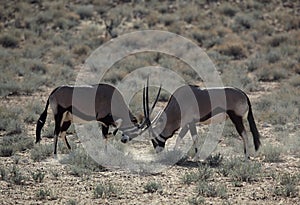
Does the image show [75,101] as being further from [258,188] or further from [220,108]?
[258,188]

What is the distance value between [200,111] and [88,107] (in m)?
2.30

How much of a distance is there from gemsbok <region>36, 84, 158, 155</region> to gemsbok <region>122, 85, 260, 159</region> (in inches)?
21.6

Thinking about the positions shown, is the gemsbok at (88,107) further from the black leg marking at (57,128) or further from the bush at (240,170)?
the bush at (240,170)

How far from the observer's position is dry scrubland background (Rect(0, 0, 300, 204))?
9.29 m

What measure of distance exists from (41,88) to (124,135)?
833cm

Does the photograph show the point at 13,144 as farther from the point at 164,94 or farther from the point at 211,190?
the point at 164,94

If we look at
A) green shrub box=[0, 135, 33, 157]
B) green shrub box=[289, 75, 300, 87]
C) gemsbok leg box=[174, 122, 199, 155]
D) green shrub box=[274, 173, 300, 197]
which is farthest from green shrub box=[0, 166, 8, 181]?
green shrub box=[289, 75, 300, 87]

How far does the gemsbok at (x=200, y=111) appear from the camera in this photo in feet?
36.7

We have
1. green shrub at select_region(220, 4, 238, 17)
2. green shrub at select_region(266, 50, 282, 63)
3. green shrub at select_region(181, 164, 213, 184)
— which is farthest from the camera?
green shrub at select_region(220, 4, 238, 17)

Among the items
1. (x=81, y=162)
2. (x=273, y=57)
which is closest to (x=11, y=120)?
(x=81, y=162)

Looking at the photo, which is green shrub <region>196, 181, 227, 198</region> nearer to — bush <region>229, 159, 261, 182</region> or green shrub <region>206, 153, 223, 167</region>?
bush <region>229, 159, 261, 182</region>

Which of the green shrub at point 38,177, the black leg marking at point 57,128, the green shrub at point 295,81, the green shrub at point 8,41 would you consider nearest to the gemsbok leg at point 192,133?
the black leg marking at point 57,128

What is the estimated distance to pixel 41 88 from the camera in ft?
62.0

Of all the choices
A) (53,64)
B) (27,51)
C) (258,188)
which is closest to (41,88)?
(53,64)
